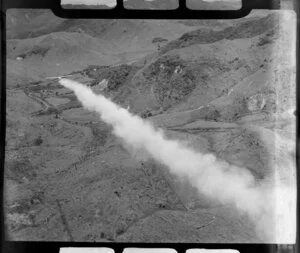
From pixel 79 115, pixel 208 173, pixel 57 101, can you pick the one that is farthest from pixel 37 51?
pixel 208 173

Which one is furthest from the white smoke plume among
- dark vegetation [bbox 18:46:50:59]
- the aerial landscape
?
dark vegetation [bbox 18:46:50:59]

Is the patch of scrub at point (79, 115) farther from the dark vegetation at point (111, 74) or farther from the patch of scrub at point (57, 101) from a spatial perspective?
the dark vegetation at point (111, 74)

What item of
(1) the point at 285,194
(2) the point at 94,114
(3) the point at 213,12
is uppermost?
(3) the point at 213,12

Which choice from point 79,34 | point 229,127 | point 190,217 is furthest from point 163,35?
point 190,217

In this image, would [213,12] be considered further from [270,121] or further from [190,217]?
[190,217]

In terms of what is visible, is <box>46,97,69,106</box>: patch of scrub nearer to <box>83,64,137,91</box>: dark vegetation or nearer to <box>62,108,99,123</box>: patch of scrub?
<box>62,108,99,123</box>: patch of scrub
